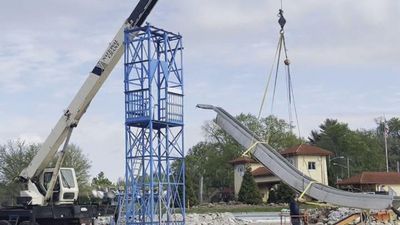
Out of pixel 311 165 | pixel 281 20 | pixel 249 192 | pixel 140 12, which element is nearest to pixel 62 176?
pixel 140 12

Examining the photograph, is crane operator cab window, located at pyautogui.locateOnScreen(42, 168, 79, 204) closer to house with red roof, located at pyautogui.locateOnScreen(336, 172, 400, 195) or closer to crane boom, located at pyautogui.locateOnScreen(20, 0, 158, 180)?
crane boom, located at pyautogui.locateOnScreen(20, 0, 158, 180)

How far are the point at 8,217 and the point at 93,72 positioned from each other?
761cm

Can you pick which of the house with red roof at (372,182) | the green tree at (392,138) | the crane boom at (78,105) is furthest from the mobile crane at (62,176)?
the green tree at (392,138)

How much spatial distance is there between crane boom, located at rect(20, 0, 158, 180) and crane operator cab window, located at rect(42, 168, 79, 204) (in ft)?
2.27

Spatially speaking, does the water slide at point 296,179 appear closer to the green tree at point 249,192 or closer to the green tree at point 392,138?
the green tree at point 249,192

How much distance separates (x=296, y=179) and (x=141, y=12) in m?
10.5

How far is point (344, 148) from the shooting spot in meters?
111

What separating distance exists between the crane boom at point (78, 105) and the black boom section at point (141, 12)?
1.19 ft

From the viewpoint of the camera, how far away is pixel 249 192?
2724 inches

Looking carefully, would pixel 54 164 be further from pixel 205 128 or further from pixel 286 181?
pixel 205 128

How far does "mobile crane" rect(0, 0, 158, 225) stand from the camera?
29.4 m

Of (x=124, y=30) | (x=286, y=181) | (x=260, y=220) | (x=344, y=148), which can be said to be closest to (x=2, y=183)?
(x=260, y=220)

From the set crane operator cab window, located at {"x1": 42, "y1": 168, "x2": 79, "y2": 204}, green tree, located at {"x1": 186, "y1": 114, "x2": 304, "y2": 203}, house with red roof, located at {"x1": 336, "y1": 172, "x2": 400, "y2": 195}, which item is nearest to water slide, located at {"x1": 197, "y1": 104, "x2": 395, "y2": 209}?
crane operator cab window, located at {"x1": 42, "y1": 168, "x2": 79, "y2": 204}

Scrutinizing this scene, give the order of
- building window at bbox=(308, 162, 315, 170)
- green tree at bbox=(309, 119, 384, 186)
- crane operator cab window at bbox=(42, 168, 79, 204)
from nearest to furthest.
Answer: crane operator cab window at bbox=(42, 168, 79, 204) → building window at bbox=(308, 162, 315, 170) → green tree at bbox=(309, 119, 384, 186)
